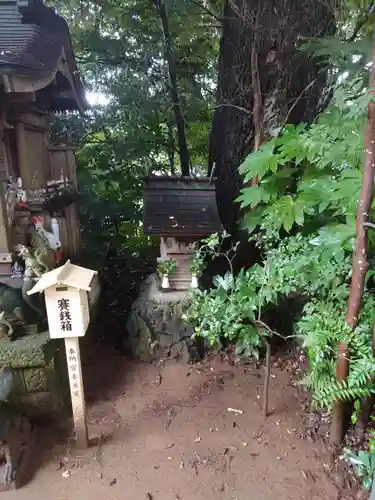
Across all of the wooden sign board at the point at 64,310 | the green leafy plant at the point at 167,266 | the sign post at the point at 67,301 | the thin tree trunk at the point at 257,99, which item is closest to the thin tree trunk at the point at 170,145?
the thin tree trunk at the point at 257,99

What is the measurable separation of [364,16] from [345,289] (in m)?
2.75

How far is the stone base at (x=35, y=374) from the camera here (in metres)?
2.93

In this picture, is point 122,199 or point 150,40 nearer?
point 150,40

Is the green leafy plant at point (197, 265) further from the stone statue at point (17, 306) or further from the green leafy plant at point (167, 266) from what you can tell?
the stone statue at point (17, 306)

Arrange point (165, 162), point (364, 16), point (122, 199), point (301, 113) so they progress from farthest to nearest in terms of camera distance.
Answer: point (165, 162), point (122, 199), point (301, 113), point (364, 16)

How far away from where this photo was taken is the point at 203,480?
8.59 feet

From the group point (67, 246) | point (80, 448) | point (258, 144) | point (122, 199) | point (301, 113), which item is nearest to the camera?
point (80, 448)

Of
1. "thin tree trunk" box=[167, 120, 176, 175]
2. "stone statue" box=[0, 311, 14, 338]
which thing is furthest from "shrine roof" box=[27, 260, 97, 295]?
"thin tree trunk" box=[167, 120, 176, 175]

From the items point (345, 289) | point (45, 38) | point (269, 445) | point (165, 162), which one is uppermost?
point (45, 38)

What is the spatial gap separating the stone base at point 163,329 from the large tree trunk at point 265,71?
4.56 feet

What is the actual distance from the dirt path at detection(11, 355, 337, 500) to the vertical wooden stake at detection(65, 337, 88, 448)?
0.16 meters

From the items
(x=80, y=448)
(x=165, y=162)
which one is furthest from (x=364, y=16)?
(x=80, y=448)

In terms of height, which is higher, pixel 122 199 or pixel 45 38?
pixel 45 38

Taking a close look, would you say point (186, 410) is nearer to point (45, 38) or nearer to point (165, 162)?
point (45, 38)
